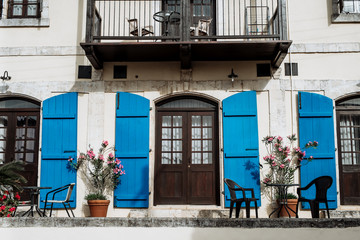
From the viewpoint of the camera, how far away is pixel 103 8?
29.3ft

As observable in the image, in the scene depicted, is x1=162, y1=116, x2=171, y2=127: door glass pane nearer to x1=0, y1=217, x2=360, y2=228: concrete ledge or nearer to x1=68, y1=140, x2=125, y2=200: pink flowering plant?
x1=68, y1=140, x2=125, y2=200: pink flowering plant

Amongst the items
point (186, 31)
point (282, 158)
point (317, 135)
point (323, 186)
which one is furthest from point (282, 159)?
point (186, 31)

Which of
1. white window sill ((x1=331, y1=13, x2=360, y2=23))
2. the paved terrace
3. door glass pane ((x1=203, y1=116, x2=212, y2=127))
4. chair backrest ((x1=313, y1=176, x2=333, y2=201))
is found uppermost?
white window sill ((x1=331, y1=13, x2=360, y2=23))

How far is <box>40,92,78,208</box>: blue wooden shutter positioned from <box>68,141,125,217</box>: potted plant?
0.19m

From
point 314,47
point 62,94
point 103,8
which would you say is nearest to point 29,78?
point 62,94

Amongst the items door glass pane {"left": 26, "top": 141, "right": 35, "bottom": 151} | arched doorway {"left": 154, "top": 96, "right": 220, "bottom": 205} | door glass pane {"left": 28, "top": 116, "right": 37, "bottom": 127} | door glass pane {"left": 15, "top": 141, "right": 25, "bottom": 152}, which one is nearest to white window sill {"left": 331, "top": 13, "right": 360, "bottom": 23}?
arched doorway {"left": 154, "top": 96, "right": 220, "bottom": 205}

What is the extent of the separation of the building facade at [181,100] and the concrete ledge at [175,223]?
13.6ft

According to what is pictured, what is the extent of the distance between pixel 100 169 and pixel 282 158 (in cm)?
321

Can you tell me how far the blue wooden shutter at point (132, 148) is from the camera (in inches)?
319

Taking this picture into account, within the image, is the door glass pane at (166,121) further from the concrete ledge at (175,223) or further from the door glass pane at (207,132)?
the concrete ledge at (175,223)

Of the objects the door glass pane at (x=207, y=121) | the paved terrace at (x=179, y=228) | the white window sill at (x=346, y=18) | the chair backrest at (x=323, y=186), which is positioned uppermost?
the white window sill at (x=346, y=18)

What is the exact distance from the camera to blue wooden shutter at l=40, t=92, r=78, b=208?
8.18 metres

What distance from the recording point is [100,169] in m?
8.19

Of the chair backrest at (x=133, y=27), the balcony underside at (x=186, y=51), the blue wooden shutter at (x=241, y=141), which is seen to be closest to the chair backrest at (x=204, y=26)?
the balcony underside at (x=186, y=51)
